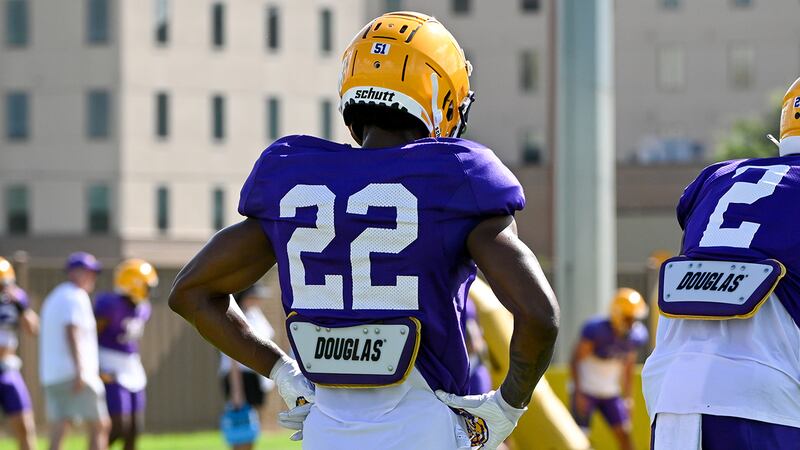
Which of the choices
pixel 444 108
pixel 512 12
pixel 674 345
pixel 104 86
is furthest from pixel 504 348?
pixel 512 12

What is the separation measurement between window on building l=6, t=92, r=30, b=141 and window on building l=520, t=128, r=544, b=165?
1677 centimetres

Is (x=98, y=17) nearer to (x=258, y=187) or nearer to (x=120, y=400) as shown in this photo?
(x=120, y=400)

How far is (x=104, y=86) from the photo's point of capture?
47.8m

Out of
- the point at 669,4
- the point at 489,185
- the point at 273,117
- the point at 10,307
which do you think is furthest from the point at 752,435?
the point at 669,4

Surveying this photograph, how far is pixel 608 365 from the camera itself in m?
14.2

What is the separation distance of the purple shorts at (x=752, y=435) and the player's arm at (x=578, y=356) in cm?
966

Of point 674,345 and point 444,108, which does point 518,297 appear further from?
point 674,345

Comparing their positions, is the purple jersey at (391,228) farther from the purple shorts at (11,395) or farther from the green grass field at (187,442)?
the green grass field at (187,442)

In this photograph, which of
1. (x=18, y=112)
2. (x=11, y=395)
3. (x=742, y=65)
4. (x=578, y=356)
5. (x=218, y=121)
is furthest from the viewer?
(x=742, y=65)

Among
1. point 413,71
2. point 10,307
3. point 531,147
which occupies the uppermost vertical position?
point 413,71

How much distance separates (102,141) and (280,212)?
45665 mm

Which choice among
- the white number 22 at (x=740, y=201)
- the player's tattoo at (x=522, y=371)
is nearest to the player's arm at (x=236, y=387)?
the white number 22 at (x=740, y=201)

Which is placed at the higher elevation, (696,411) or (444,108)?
(444,108)

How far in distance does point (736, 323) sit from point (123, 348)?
889cm
